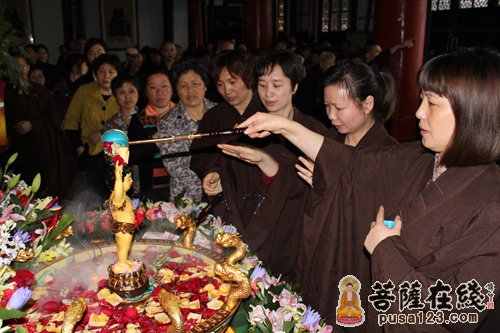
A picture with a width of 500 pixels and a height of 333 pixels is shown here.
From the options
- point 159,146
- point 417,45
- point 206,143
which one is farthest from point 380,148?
point 417,45

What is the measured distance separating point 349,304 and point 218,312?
0.71 m

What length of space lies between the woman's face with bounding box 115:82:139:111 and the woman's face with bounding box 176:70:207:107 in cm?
45

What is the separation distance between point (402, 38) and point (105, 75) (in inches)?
172

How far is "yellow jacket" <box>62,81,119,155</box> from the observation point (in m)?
3.78

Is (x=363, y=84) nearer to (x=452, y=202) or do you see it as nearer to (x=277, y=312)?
(x=452, y=202)

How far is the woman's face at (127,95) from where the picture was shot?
3.27m

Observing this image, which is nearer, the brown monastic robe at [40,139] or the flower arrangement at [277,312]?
the flower arrangement at [277,312]

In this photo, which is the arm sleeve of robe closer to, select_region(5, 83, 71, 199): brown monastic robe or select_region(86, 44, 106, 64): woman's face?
select_region(5, 83, 71, 199): brown monastic robe

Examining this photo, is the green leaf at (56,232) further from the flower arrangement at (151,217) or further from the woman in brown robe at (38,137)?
the woman in brown robe at (38,137)

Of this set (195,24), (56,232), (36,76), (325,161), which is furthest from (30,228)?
(195,24)

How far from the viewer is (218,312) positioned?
4.31ft

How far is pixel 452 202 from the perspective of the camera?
1.42 m

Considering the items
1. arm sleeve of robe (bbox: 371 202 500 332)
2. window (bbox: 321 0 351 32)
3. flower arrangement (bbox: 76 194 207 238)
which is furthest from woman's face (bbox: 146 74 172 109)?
window (bbox: 321 0 351 32)

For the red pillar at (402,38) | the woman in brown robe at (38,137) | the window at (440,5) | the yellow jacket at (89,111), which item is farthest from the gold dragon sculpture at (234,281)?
the window at (440,5)
